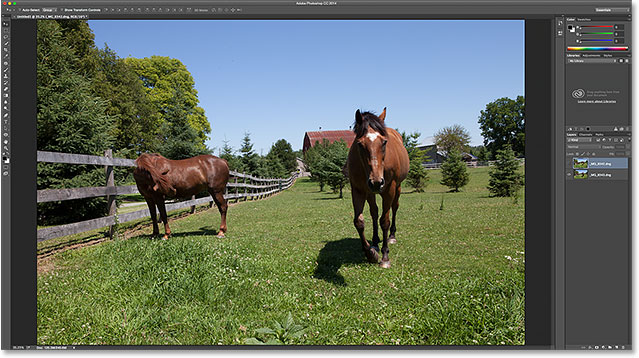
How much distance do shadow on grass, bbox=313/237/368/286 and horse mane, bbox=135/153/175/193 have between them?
11.8ft

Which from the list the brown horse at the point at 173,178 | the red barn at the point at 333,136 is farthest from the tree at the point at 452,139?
the brown horse at the point at 173,178

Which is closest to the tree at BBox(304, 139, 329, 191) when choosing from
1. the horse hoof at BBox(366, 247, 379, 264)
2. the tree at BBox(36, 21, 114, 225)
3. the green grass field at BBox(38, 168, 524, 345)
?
the tree at BBox(36, 21, 114, 225)

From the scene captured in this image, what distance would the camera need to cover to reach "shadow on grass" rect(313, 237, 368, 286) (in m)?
4.13

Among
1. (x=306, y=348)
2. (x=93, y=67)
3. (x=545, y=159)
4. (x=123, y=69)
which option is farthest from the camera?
(x=123, y=69)

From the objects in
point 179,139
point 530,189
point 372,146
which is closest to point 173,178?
point 372,146

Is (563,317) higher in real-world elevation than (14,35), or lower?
lower

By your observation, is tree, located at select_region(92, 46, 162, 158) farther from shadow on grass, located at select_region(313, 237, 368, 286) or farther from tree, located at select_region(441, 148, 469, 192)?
tree, located at select_region(441, 148, 469, 192)

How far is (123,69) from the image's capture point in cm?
2064

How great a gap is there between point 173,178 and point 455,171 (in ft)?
80.7

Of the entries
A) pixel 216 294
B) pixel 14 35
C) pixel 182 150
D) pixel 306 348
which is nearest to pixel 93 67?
pixel 182 150

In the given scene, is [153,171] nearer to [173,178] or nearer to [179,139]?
[173,178]

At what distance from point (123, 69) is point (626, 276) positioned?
83.1 feet

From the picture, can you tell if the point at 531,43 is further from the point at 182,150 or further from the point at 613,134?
the point at 182,150

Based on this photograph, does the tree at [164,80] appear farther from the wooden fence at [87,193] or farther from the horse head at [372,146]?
the horse head at [372,146]
